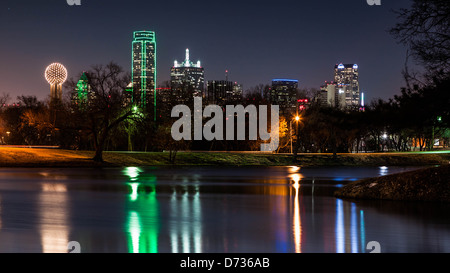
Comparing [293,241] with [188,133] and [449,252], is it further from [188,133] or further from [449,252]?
[188,133]

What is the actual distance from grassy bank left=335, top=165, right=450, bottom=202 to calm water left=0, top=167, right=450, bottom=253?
0.78 metres

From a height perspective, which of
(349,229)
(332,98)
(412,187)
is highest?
(332,98)

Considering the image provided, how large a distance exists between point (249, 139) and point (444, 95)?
6143cm

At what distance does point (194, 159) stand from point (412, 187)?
137 feet

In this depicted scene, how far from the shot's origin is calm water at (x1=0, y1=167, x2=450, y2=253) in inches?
399

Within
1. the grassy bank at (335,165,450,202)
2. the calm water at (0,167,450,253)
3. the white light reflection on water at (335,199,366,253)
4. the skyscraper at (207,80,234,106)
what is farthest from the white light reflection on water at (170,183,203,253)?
the skyscraper at (207,80,234,106)

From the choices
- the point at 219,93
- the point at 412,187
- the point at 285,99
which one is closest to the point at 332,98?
the point at 285,99

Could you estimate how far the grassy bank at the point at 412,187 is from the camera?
1703cm

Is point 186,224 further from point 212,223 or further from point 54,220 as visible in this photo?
point 54,220

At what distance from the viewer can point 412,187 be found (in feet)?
57.7

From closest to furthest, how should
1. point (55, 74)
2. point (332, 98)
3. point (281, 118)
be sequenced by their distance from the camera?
1. point (281, 118)
2. point (55, 74)
3. point (332, 98)

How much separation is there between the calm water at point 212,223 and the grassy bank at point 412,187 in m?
0.78

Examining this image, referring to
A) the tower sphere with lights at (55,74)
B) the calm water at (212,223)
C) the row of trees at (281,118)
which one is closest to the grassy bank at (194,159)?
Result: the row of trees at (281,118)
